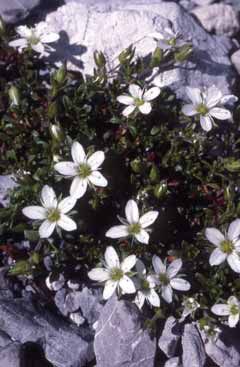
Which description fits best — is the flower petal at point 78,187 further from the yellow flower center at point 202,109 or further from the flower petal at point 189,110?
the yellow flower center at point 202,109

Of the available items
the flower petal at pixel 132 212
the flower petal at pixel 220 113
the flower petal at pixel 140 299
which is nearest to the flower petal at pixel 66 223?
A: the flower petal at pixel 132 212

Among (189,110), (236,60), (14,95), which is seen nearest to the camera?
(189,110)

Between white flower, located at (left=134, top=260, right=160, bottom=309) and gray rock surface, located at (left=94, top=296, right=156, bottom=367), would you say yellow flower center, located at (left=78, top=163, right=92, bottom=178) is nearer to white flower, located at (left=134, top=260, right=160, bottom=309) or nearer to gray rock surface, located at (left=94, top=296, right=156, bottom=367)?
white flower, located at (left=134, top=260, right=160, bottom=309)

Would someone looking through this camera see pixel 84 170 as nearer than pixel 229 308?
No

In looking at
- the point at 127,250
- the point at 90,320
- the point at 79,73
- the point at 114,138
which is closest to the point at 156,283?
the point at 127,250

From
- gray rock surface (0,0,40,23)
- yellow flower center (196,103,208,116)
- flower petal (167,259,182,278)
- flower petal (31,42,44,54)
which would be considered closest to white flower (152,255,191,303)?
flower petal (167,259,182,278)

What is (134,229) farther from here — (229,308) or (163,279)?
(229,308)

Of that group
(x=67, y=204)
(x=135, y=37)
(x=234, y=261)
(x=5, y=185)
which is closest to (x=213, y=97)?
(x=135, y=37)

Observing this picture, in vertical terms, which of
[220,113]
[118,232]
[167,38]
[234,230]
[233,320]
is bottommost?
[233,320]
